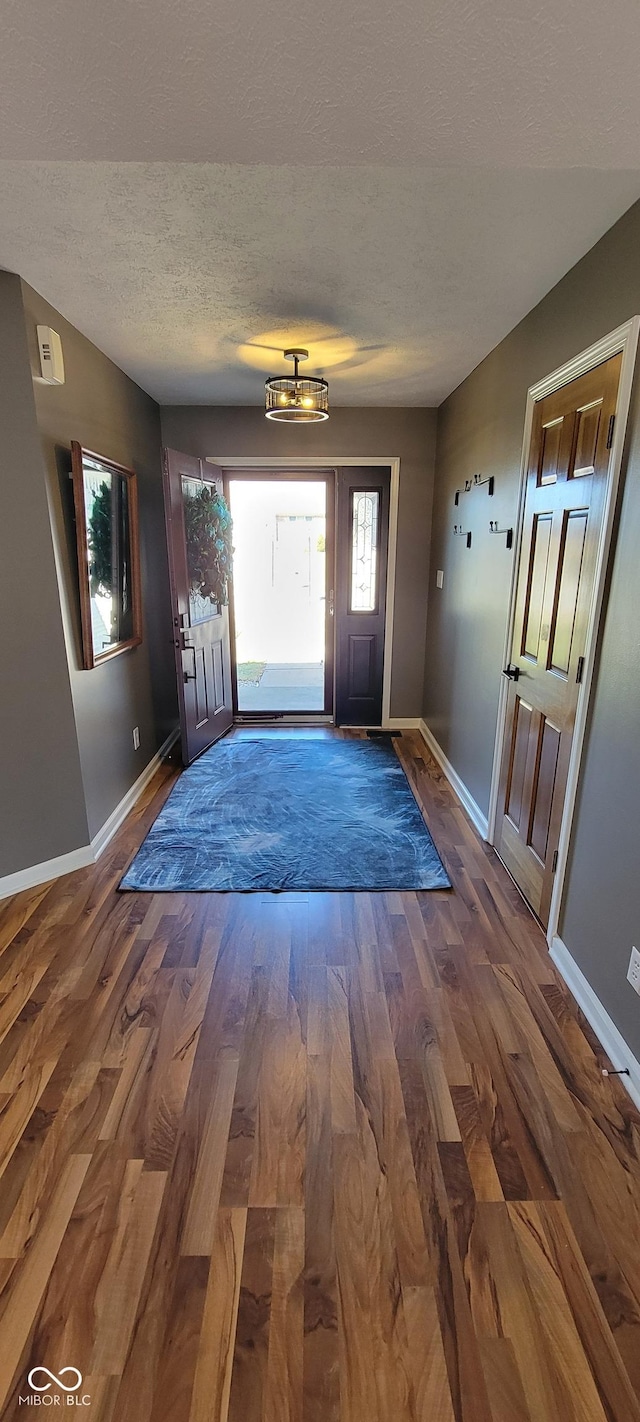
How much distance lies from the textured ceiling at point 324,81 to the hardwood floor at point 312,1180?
216cm

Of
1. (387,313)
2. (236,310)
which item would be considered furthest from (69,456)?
(387,313)

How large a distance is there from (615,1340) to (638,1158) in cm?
43

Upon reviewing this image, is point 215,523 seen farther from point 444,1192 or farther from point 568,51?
→ point 444,1192

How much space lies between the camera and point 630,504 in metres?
1.77

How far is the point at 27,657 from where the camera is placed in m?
2.52

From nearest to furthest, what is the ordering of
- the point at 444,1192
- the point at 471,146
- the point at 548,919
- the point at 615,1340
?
1. the point at 471,146
2. the point at 615,1340
3. the point at 444,1192
4. the point at 548,919

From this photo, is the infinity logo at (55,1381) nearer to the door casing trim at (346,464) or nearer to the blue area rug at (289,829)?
the blue area rug at (289,829)

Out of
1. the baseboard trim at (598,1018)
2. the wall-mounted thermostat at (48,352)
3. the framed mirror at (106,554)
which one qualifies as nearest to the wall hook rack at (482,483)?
the framed mirror at (106,554)

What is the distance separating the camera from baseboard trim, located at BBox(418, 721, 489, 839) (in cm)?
323

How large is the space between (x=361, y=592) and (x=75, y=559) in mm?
2574

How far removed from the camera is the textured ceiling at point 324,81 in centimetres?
80

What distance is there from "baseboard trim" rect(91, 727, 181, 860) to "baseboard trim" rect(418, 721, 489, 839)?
1.93 m

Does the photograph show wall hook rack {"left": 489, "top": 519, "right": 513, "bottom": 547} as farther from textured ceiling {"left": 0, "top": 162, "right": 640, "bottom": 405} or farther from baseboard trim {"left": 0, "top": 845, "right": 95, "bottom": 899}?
baseboard trim {"left": 0, "top": 845, "right": 95, "bottom": 899}

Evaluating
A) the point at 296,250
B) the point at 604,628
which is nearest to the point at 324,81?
the point at 296,250
